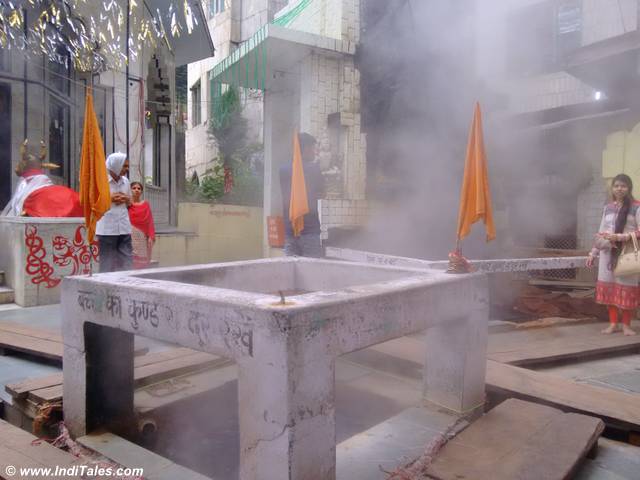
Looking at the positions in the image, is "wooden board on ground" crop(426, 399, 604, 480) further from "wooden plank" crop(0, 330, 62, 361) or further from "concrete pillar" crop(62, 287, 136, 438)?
"wooden plank" crop(0, 330, 62, 361)

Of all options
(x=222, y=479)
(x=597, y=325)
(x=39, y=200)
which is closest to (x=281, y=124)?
(x=39, y=200)

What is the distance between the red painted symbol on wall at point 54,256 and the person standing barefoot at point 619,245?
5.11 metres

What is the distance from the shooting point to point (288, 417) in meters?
1.53

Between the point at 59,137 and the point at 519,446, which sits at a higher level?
the point at 59,137

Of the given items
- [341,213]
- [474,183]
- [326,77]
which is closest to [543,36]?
[326,77]

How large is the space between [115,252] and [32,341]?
3.54 ft

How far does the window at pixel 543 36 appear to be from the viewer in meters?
6.19

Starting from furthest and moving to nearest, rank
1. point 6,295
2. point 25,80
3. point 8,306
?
point 25,80 < point 6,295 < point 8,306

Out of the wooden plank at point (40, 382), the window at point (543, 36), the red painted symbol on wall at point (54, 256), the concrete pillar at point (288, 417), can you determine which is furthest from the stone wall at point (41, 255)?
the window at point (543, 36)

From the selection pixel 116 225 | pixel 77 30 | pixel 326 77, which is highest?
pixel 77 30

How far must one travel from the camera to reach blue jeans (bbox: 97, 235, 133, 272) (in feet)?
14.5

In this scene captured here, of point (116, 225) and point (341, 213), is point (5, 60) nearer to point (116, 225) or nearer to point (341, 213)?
point (116, 225)

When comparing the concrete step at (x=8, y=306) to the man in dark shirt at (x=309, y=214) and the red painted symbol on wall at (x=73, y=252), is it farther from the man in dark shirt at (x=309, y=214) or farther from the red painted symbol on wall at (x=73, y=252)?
the man in dark shirt at (x=309, y=214)

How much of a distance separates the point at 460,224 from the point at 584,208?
5.70 metres
